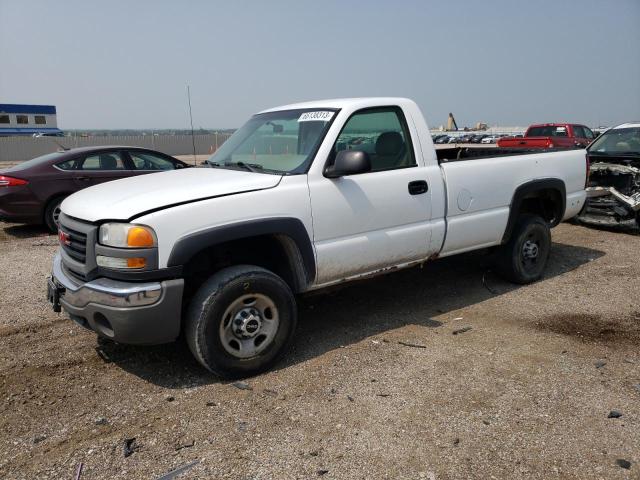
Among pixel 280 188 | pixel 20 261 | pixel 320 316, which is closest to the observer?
pixel 280 188

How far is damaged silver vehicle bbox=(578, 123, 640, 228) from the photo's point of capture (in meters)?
8.00

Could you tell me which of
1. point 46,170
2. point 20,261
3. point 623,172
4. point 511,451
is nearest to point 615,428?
point 511,451

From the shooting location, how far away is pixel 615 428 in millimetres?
2969

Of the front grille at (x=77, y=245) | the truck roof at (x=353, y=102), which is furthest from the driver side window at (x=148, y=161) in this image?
the front grille at (x=77, y=245)

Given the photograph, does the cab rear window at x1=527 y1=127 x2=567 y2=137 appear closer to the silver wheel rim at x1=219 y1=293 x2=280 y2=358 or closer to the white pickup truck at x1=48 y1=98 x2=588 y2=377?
the white pickup truck at x1=48 y1=98 x2=588 y2=377

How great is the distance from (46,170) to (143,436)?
6912 millimetres

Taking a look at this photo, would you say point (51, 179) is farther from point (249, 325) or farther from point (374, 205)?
point (374, 205)

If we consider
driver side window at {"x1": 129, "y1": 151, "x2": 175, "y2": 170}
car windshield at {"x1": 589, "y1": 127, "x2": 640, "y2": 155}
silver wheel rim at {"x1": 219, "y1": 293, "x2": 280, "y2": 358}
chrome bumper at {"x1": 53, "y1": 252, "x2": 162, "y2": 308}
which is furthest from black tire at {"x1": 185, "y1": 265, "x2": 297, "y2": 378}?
car windshield at {"x1": 589, "y1": 127, "x2": 640, "y2": 155}

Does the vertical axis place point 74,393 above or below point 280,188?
below

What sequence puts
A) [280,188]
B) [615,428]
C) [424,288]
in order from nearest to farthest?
[615,428] < [280,188] < [424,288]

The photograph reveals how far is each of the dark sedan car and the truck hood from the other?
15.9 feet

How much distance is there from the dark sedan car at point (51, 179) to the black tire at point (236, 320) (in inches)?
224

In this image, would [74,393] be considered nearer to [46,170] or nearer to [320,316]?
[320,316]

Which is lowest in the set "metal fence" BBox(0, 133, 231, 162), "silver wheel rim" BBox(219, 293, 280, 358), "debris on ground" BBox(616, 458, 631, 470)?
"debris on ground" BBox(616, 458, 631, 470)
